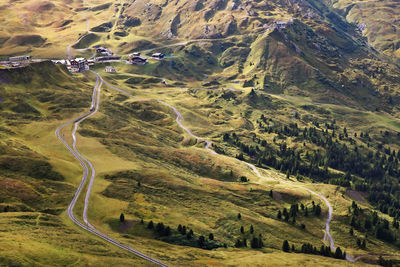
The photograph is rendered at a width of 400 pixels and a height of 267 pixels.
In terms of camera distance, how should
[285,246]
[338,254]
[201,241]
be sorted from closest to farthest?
1. [201,241]
2. [285,246]
3. [338,254]

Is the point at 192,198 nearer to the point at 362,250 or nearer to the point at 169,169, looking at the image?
the point at 169,169

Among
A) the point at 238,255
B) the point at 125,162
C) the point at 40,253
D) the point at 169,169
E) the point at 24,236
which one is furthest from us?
the point at 169,169

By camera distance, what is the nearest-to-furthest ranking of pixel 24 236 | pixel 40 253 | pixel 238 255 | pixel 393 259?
pixel 40 253 < pixel 24 236 < pixel 238 255 < pixel 393 259

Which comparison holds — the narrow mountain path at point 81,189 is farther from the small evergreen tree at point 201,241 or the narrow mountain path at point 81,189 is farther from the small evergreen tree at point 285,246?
the small evergreen tree at point 285,246

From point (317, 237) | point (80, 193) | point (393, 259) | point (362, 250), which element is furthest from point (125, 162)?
point (393, 259)

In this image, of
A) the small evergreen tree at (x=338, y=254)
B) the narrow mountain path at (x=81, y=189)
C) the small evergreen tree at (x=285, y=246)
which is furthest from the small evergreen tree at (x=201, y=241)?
the small evergreen tree at (x=338, y=254)

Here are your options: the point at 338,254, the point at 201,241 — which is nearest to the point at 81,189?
the point at 201,241

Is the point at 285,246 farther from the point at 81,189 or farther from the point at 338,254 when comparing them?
the point at 81,189

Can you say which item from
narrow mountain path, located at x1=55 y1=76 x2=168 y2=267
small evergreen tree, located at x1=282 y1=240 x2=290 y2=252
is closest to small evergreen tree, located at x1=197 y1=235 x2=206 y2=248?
narrow mountain path, located at x1=55 y1=76 x2=168 y2=267

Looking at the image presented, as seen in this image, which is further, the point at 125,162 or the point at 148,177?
the point at 125,162

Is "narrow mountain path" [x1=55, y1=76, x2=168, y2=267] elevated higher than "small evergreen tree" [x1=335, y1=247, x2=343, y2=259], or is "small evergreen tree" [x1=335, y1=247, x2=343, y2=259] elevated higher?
"narrow mountain path" [x1=55, y1=76, x2=168, y2=267]

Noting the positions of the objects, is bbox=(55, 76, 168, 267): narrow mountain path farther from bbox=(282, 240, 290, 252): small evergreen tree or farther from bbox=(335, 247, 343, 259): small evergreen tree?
bbox=(335, 247, 343, 259): small evergreen tree
